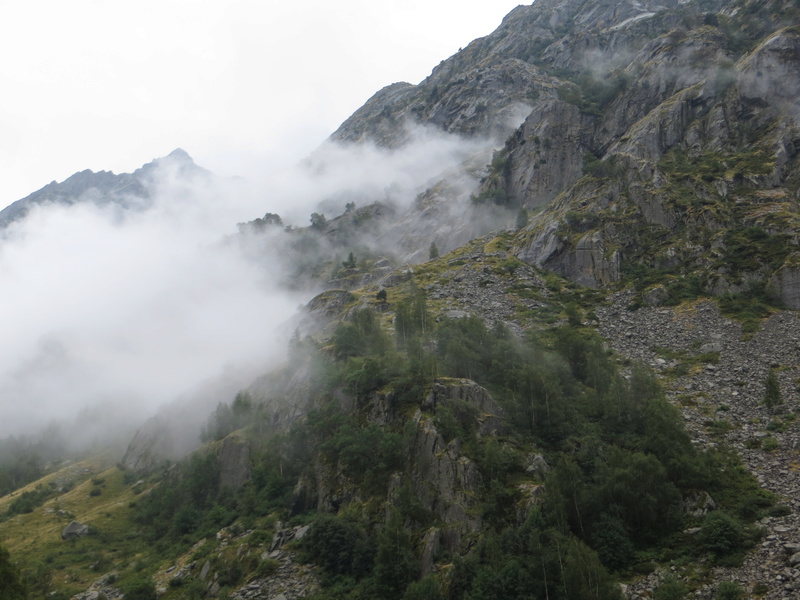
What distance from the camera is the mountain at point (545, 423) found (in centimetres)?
3428

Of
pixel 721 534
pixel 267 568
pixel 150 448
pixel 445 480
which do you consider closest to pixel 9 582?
pixel 267 568

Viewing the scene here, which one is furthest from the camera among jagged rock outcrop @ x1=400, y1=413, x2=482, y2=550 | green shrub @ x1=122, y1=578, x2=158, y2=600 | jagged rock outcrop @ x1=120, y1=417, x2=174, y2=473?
jagged rock outcrop @ x1=120, y1=417, x2=174, y2=473

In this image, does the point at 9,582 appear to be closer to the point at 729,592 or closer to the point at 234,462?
the point at 234,462

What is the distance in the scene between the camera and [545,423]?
46281mm

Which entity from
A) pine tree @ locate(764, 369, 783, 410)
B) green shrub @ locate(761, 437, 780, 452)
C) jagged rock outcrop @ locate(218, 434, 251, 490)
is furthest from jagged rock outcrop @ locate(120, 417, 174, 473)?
pine tree @ locate(764, 369, 783, 410)

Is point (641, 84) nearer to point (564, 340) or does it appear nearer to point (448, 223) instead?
point (448, 223)

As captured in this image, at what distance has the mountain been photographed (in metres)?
34.3

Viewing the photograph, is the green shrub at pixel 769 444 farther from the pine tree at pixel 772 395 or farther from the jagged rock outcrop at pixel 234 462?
the jagged rock outcrop at pixel 234 462

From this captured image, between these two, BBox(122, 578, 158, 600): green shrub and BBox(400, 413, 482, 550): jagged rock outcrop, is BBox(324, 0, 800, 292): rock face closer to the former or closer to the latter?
BBox(400, 413, 482, 550): jagged rock outcrop

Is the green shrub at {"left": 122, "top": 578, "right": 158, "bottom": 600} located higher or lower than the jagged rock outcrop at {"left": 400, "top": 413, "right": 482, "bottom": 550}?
higher

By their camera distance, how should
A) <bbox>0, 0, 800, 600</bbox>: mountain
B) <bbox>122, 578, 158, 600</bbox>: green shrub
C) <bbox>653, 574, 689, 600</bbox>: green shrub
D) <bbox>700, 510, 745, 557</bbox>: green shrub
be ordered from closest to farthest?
1. <bbox>653, 574, 689, 600</bbox>: green shrub
2. <bbox>700, 510, 745, 557</bbox>: green shrub
3. <bbox>0, 0, 800, 600</bbox>: mountain
4. <bbox>122, 578, 158, 600</bbox>: green shrub

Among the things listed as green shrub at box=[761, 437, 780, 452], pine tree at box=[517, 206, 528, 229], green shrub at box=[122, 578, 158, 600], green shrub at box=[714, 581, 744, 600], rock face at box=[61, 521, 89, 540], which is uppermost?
pine tree at box=[517, 206, 528, 229]

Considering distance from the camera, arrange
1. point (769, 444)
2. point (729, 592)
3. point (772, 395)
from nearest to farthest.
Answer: point (729, 592) < point (769, 444) < point (772, 395)

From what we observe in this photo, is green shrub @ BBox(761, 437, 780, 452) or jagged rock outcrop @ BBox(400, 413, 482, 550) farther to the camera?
green shrub @ BBox(761, 437, 780, 452)
